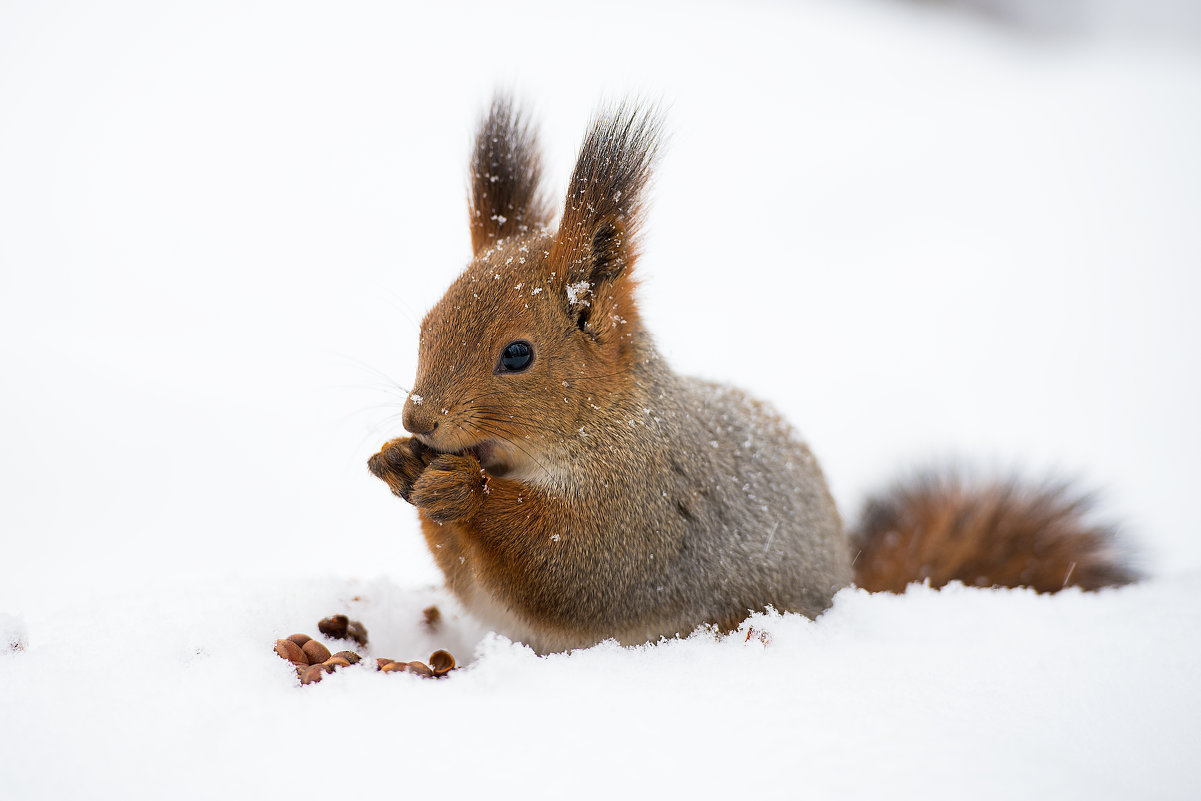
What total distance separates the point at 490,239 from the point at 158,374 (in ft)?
6.62

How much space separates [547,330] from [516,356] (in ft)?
0.26

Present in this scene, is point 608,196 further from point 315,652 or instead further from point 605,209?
point 315,652

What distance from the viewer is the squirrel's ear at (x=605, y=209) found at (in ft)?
4.59

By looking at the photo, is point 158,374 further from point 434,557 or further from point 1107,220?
point 1107,220

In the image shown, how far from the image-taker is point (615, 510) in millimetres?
1438

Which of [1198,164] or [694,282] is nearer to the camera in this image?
Answer: [694,282]

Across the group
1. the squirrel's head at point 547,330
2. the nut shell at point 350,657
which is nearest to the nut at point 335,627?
the nut shell at point 350,657

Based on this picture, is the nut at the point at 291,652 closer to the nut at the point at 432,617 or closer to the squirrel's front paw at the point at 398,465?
the squirrel's front paw at the point at 398,465

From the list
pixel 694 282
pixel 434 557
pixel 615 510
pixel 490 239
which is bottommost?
pixel 434 557

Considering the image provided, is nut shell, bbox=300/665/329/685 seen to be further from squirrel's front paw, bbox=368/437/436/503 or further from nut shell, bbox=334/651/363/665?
squirrel's front paw, bbox=368/437/436/503

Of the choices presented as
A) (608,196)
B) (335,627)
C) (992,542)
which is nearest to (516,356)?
(608,196)

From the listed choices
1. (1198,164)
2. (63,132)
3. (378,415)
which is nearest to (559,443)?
(378,415)

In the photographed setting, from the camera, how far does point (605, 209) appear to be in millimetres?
1438

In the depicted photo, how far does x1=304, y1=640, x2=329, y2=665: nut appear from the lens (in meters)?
1.29
